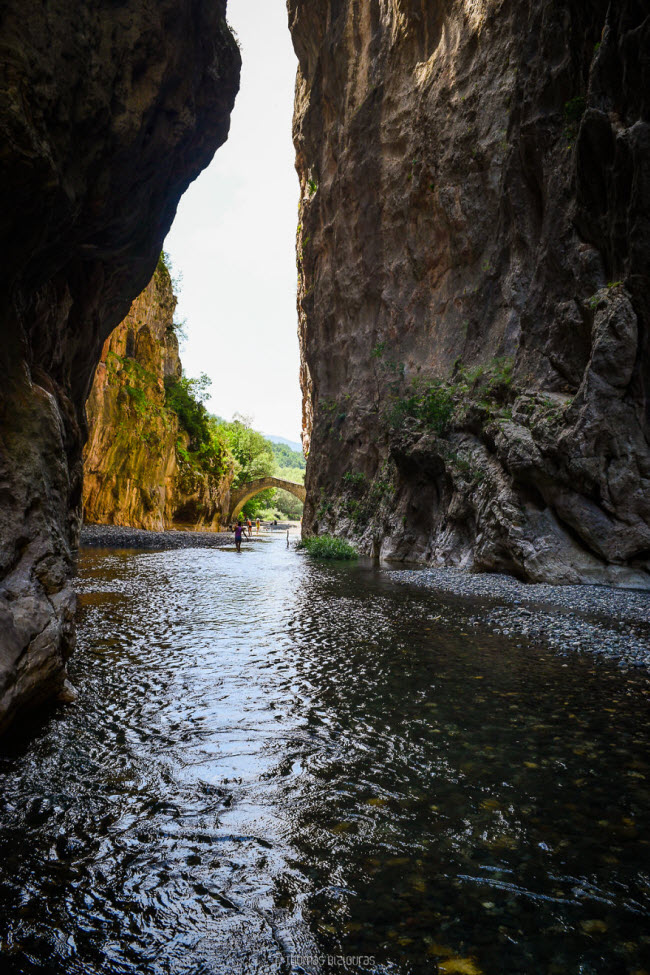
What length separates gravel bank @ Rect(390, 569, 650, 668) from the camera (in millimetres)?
8789

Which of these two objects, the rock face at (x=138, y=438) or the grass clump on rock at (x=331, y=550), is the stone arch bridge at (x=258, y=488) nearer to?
the rock face at (x=138, y=438)

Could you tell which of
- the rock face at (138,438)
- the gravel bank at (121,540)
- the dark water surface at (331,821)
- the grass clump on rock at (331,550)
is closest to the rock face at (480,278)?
the grass clump on rock at (331,550)

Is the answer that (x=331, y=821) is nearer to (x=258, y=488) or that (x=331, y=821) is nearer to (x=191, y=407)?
(x=191, y=407)

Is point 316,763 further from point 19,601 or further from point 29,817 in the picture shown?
point 19,601

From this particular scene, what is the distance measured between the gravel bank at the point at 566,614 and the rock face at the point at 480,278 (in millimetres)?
1799

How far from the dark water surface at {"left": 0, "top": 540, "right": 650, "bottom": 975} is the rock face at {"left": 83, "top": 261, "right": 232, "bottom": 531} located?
27525 millimetres

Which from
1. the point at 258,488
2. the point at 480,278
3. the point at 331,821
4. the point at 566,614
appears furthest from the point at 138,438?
the point at 331,821

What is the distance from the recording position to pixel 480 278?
2767 centimetres

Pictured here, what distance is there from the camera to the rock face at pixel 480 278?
1551 centimetres

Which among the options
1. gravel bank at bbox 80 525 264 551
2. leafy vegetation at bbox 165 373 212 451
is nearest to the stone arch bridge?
leafy vegetation at bbox 165 373 212 451

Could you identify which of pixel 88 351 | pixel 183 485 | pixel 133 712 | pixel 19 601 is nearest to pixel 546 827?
pixel 133 712

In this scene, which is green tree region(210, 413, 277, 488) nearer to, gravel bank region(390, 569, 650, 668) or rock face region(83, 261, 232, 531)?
rock face region(83, 261, 232, 531)

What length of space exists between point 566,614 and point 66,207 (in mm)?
11637

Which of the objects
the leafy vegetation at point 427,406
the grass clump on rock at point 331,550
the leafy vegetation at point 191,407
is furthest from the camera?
the leafy vegetation at point 191,407
